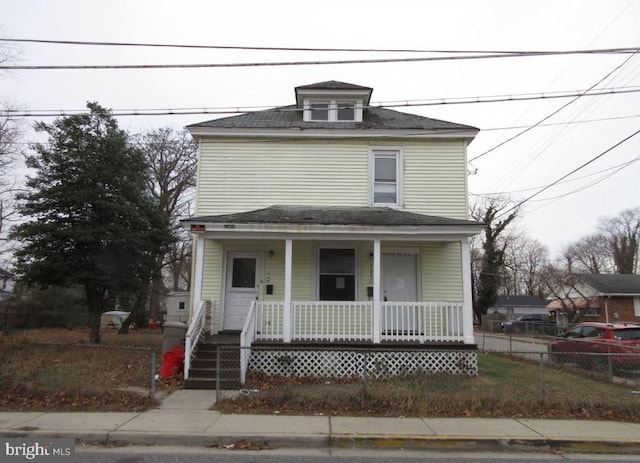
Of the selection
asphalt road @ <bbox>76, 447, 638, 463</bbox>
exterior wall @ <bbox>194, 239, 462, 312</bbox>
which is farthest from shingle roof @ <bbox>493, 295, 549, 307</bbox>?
asphalt road @ <bbox>76, 447, 638, 463</bbox>

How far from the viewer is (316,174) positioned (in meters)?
13.3

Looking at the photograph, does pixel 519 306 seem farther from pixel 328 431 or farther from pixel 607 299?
pixel 328 431

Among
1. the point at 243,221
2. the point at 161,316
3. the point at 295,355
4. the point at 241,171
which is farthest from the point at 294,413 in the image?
the point at 161,316

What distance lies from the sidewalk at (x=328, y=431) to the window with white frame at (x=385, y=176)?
722cm

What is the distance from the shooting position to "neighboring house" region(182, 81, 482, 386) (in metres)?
11.0

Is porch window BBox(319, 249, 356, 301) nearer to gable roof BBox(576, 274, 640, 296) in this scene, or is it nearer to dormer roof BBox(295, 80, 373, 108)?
dormer roof BBox(295, 80, 373, 108)

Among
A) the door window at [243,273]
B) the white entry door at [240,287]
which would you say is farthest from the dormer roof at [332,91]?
the door window at [243,273]

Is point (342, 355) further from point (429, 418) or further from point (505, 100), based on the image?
point (505, 100)

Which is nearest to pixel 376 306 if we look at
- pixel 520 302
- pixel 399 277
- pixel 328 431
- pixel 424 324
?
pixel 424 324

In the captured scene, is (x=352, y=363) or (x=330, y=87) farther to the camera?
(x=330, y=87)

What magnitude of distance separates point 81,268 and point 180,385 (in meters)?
7.82

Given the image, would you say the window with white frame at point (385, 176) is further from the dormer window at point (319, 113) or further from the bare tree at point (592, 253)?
the bare tree at point (592, 253)

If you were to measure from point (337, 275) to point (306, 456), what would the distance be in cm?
715

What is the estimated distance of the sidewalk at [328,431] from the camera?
20.6 ft
